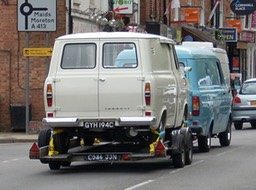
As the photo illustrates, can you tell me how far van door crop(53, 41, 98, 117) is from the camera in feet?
51.6

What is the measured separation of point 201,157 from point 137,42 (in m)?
4.19

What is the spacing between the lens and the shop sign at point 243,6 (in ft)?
152

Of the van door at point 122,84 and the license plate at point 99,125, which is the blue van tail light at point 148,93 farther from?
the license plate at point 99,125

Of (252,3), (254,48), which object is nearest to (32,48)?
(252,3)

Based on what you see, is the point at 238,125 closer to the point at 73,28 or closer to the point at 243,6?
the point at 73,28

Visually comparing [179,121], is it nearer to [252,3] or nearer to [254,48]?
[252,3]

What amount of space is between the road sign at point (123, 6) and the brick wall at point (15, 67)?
5.61 m

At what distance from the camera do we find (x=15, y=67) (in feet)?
96.1

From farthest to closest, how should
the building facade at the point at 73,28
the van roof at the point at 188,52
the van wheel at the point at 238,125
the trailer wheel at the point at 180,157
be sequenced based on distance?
the van wheel at the point at 238,125
the building facade at the point at 73,28
the van roof at the point at 188,52
the trailer wheel at the point at 180,157

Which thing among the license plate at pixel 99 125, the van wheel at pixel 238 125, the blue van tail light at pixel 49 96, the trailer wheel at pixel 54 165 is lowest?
the van wheel at pixel 238 125

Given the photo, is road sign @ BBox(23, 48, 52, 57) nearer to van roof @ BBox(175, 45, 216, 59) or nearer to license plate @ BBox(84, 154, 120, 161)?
van roof @ BBox(175, 45, 216, 59)

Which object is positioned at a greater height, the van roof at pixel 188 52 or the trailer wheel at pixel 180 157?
the van roof at pixel 188 52

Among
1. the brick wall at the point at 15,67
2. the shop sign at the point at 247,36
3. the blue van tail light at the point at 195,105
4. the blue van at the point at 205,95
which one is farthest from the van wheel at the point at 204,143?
the shop sign at the point at 247,36

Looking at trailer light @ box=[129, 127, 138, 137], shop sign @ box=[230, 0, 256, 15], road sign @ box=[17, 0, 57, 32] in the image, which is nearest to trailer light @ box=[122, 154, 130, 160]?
trailer light @ box=[129, 127, 138, 137]
